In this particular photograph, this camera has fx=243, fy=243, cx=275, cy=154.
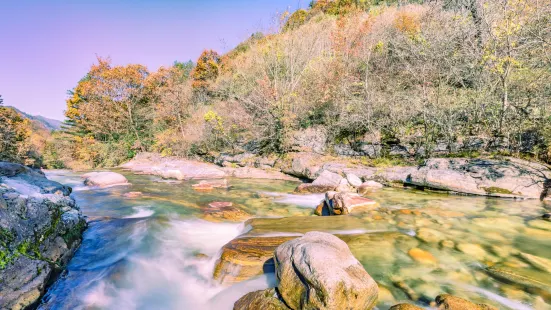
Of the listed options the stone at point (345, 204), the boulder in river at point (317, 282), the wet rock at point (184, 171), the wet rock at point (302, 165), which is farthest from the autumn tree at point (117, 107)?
the boulder in river at point (317, 282)

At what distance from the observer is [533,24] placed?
7191mm

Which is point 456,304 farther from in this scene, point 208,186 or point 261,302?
point 208,186

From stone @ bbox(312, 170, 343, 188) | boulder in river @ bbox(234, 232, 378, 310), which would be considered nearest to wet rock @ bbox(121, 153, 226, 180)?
stone @ bbox(312, 170, 343, 188)

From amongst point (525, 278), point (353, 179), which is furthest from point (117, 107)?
point (525, 278)

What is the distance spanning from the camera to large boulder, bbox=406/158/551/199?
21.6ft

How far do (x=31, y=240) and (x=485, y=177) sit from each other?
10.1m

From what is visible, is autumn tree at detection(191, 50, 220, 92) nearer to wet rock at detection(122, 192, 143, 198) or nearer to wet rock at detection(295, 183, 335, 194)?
wet rock at detection(122, 192, 143, 198)

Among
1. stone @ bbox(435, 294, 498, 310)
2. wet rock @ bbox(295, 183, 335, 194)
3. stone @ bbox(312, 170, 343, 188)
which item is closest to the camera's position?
stone @ bbox(435, 294, 498, 310)

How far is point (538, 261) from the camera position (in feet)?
11.5

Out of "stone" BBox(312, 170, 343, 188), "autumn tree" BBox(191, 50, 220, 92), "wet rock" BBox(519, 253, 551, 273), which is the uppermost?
"autumn tree" BBox(191, 50, 220, 92)

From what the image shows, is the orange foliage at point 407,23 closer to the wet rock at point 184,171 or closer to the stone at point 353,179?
the stone at point 353,179

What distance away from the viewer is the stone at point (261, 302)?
2.58 metres

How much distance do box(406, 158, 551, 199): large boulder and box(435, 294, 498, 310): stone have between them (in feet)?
19.1

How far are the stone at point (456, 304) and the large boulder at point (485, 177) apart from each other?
5.83 m
